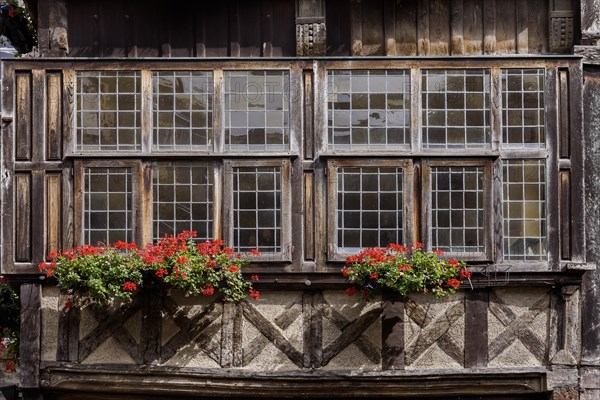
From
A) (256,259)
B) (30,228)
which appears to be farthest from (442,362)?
(30,228)

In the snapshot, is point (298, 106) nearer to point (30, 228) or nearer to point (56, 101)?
point (56, 101)

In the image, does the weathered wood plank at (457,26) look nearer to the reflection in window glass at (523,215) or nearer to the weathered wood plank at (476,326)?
the reflection in window glass at (523,215)

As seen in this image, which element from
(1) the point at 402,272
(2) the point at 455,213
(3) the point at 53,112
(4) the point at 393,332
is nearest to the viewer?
(1) the point at 402,272

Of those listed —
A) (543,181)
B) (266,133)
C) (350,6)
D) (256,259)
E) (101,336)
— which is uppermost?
(350,6)

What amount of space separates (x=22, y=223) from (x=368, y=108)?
3.82 metres

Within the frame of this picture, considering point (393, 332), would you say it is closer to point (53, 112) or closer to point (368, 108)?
point (368, 108)

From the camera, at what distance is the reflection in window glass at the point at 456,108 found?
819cm

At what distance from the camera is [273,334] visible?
8086 mm

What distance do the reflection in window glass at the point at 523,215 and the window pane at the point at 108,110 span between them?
3.96 meters

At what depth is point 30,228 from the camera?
26.7 ft

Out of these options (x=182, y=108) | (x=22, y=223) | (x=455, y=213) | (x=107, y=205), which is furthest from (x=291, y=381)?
(x=22, y=223)

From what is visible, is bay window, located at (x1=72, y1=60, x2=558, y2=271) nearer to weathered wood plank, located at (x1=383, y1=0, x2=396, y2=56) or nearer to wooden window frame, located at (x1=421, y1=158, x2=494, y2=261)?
wooden window frame, located at (x1=421, y1=158, x2=494, y2=261)

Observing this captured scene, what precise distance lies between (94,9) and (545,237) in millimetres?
5368

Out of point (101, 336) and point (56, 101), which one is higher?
point (56, 101)
